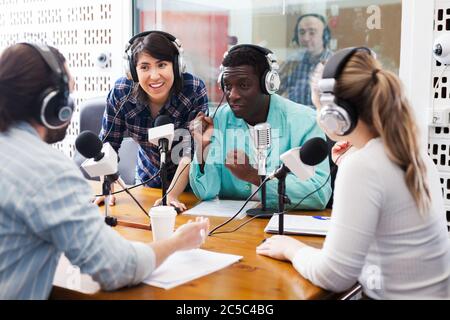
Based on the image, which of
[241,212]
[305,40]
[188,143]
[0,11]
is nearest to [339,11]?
[305,40]

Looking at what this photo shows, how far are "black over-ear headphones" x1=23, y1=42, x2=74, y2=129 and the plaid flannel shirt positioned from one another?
1951 mm

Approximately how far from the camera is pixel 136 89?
219 cm

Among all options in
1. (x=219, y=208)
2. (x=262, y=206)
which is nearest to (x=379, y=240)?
(x=262, y=206)

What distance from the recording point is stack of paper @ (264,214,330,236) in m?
1.53

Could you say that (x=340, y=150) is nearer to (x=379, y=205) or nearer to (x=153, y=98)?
(x=379, y=205)

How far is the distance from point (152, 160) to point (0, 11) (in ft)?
8.12

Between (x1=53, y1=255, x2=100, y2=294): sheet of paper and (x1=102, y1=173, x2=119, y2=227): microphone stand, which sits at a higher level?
(x1=102, y1=173, x2=119, y2=227): microphone stand

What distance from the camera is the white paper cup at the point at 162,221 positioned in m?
1.39

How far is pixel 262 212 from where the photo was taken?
1.77 metres

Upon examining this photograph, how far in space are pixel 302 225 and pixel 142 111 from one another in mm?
965

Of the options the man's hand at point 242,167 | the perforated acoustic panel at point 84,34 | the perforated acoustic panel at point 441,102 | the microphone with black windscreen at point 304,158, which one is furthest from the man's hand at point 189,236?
the perforated acoustic panel at point 84,34

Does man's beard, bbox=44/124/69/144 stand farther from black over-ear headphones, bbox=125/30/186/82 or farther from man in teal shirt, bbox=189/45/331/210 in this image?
black over-ear headphones, bbox=125/30/186/82

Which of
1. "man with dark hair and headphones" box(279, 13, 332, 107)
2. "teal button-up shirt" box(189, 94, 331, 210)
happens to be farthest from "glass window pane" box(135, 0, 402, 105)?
"teal button-up shirt" box(189, 94, 331, 210)

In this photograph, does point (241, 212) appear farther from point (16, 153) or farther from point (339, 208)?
point (16, 153)
